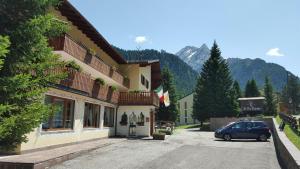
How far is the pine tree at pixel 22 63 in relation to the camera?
871cm

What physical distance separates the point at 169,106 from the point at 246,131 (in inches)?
1628

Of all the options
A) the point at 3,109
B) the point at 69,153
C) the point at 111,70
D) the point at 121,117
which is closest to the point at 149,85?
the point at 121,117

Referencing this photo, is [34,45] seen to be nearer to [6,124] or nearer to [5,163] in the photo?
[6,124]

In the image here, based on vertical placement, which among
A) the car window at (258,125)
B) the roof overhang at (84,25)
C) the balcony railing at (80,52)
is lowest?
the car window at (258,125)

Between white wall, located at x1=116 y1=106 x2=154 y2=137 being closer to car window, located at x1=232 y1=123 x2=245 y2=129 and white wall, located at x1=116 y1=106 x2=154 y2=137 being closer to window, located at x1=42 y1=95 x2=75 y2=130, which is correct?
car window, located at x1=232 y1=123 x2=245 y2=129

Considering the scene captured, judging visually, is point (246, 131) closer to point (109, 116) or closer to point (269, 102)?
point (109, 116)

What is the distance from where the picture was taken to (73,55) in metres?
18.4

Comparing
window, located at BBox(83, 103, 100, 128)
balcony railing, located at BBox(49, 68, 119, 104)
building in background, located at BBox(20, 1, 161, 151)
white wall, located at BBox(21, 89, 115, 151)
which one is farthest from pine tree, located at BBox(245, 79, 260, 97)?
window, located at BBox(83, 103, 100, 128)

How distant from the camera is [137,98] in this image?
1229 inches

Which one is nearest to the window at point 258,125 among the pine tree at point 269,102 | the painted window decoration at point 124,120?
the painted window decoration at point 124,120

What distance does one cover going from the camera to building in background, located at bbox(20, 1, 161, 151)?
1703 centimetres

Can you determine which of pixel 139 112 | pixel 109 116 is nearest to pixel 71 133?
pixel 109 116

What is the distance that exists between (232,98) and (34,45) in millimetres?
51339

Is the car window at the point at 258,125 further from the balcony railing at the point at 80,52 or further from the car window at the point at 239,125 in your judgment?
the balcony railing at the point at 80,52
